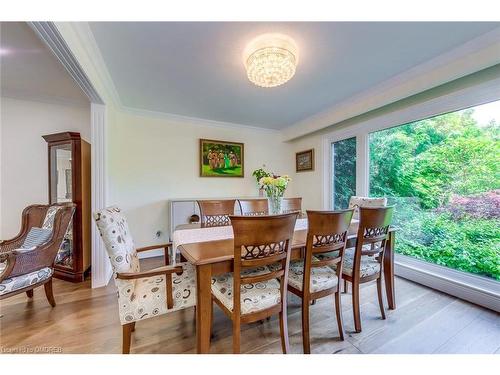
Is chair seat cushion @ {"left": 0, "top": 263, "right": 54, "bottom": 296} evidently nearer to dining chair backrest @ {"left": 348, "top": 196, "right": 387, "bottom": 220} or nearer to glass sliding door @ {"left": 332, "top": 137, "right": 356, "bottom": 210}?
dining chair backrest @ {"left": 348, "top": 196, "right": 387, "bottom": 220}

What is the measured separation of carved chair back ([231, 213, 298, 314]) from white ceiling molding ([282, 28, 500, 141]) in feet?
7.20

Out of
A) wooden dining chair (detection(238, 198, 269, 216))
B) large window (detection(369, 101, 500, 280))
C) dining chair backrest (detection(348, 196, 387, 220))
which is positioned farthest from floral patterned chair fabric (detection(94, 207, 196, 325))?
large window (detection(369, 101, 500, 280))

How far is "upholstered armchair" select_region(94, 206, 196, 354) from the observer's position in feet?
3.99

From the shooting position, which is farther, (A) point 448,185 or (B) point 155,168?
(B) point 155,168

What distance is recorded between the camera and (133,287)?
130 cm

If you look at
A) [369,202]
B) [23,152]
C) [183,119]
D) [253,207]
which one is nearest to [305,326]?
[253,207]

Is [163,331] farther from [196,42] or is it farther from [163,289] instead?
[196,42]

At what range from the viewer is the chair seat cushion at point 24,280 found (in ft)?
5.11

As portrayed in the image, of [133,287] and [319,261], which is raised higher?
[319,261]

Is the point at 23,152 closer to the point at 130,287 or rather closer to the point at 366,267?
the point at 130,287

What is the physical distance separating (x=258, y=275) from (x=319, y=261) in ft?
1.55

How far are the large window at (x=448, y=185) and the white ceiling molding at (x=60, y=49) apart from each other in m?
3.47

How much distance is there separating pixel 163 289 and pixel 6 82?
3140mm
